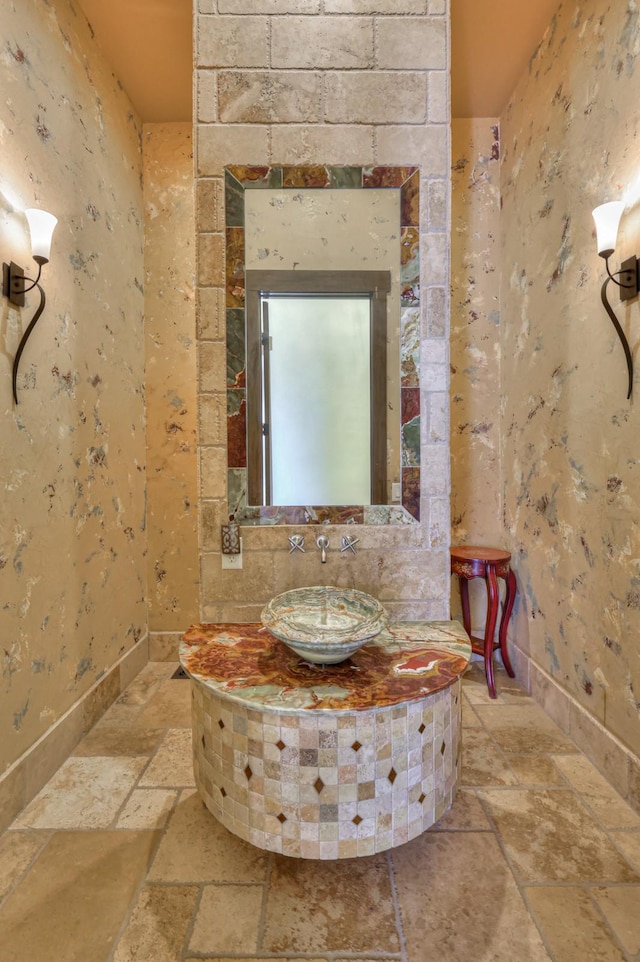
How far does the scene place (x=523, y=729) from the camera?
2.13 m

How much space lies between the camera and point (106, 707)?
7.58 ft

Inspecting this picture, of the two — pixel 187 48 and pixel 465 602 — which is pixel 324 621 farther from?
pixel 187 48

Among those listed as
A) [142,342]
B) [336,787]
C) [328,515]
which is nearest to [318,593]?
[328,515]

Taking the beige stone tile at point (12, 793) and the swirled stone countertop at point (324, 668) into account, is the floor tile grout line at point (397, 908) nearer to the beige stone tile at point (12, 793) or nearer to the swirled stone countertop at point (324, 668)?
the swirled stone countertop at point (324, 668)

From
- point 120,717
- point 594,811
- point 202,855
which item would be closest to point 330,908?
point 202,855

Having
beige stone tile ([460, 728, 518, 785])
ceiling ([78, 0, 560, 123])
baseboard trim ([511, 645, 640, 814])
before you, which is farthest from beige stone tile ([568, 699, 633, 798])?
ceiling ([78, 0, 560, 123])

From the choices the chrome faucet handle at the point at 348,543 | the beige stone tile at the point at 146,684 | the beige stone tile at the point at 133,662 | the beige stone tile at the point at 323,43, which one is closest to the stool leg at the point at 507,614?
the chrome faucet handle at the point at 348,543

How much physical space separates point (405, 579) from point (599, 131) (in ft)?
6.07

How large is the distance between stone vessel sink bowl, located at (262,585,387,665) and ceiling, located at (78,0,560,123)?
2.48 m

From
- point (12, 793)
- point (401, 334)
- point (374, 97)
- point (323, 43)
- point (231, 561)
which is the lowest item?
point (12, 793)

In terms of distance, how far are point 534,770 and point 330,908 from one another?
0.97m

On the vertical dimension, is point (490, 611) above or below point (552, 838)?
above

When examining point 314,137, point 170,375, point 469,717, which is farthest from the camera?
point 170,375

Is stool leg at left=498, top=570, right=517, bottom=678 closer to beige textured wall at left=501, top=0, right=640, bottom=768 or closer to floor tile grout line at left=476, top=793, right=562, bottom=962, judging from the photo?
beige textured wall at left=501, top=0, right=640, bottom=768
